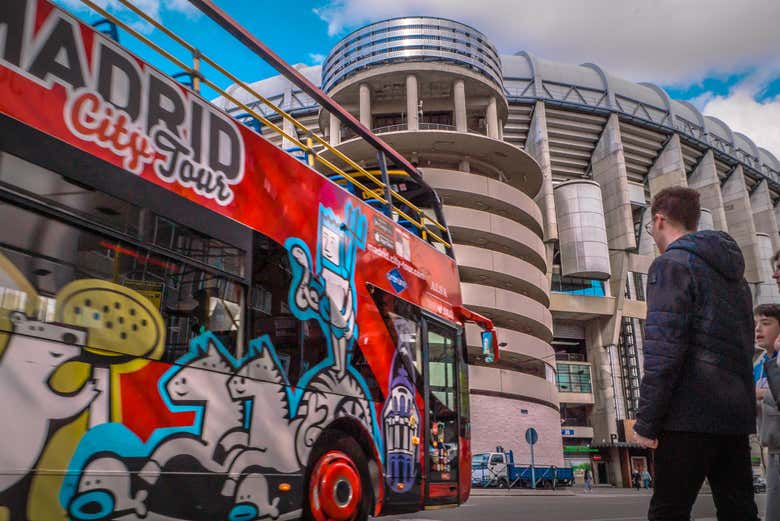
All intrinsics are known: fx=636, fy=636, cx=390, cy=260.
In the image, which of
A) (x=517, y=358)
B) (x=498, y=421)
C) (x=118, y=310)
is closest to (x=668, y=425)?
(x=118, y=310)

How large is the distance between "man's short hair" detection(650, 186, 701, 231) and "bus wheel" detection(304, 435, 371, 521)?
326cm

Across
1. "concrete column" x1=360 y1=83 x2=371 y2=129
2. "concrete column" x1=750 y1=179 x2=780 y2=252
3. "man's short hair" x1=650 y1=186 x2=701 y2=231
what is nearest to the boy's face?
"man's short hair" x1=650 y1=186 x2=701 y2=231

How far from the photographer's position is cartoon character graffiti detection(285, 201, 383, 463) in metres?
4.99

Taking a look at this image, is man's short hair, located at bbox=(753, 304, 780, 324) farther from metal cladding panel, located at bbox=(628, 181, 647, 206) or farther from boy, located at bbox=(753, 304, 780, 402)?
metal cladding panel, located at bbox=(628, 181, 647, 206)

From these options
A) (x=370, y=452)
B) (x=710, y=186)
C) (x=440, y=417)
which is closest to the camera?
(x=370, y=452)

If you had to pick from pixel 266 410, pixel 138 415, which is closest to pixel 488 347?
pixel 266 410

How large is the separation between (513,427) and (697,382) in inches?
1438

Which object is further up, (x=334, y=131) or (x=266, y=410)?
(x=334, y=131)

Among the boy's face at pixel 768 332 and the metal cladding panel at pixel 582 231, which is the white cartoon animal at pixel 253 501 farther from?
the metal cladding panel at pixel 582 231

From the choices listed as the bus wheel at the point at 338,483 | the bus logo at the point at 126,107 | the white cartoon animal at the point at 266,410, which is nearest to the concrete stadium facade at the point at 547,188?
the bus wheel at the point at 338,483

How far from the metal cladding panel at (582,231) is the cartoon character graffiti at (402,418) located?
151 feet

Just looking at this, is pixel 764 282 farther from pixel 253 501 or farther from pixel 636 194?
pixel 253 501

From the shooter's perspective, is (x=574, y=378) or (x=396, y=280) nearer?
(x=396, y=280)

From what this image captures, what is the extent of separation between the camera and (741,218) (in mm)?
65000
